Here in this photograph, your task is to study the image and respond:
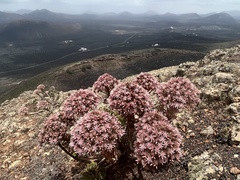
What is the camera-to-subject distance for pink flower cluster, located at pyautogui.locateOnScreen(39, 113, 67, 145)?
7.45 m

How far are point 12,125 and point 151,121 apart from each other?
1279 centimetres

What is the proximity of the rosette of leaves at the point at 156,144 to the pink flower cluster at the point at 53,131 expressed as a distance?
2.61 meters

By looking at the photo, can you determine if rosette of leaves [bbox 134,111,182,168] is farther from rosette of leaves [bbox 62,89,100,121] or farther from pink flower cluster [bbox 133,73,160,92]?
pink flower cluster [bbox 133,73,160,92]

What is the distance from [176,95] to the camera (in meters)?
7.11

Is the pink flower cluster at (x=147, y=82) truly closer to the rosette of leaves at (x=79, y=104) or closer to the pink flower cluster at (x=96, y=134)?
the rosette of leaves at (x=79, y=104)

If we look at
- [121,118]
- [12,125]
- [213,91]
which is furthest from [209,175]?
[12,125]

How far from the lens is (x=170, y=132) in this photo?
6.11m

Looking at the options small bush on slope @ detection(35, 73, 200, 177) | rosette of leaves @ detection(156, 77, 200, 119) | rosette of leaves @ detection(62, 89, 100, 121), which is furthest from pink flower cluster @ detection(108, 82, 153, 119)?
rosette of leaves @ detection(62, 89, 100, 121)

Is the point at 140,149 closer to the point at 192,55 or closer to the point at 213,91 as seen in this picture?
the point at 213,91

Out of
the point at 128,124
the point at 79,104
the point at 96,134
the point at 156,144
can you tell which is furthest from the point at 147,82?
the point at 96,134

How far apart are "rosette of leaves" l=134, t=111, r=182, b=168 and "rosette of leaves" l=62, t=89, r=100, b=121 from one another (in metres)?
2.11

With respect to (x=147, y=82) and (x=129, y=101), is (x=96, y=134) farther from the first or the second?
(x=147, y=82)

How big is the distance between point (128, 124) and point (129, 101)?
87cm

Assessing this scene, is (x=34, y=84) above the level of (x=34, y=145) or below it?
below
